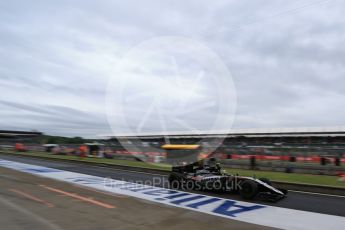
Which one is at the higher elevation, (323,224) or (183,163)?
(183,163)

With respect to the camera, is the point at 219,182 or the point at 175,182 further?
the point at 175,182

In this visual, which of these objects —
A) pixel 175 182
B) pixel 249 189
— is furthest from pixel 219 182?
pixel 175 182

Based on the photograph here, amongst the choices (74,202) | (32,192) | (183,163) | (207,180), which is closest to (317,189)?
(207,180)

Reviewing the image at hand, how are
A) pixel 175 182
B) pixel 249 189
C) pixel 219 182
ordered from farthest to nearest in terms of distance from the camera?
pixel 175 182
pixel 219 182
pixel 249 189

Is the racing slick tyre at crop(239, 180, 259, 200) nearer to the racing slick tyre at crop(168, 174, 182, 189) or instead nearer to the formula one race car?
the formula one race car

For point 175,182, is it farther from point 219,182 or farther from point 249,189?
point 249,189

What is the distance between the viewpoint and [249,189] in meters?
10.9

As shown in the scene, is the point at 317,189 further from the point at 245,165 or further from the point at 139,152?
the point at 139,152

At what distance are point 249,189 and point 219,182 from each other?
153cm

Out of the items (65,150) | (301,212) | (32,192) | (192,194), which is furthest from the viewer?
(65,150)

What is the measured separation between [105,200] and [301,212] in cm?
505

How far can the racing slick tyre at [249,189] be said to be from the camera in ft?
35.6

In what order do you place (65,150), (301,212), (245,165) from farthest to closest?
(65,150) < (245,165) < (301,212)

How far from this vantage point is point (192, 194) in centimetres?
1221
